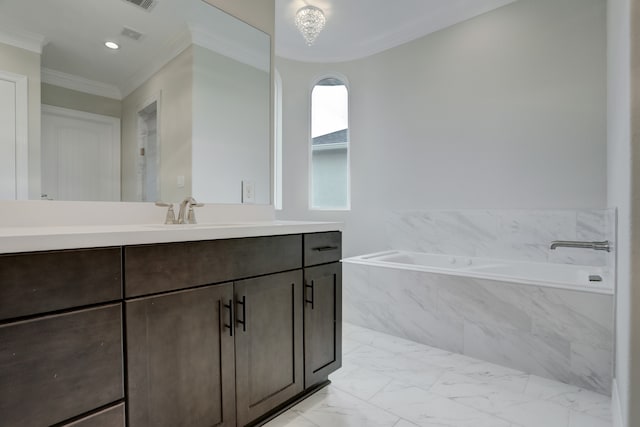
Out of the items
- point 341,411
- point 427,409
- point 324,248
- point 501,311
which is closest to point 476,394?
point 427,409

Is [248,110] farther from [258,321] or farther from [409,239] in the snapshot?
→ [409,239]

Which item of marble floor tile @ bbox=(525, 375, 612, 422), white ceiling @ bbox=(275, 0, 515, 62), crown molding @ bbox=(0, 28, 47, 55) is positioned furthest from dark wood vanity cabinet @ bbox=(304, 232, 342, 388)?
white ceiling @ bbox=(275, 0, 515, 62)

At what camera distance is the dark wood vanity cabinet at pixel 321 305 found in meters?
1.61

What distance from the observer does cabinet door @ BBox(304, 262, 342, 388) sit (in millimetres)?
1608

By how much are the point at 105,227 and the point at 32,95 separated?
587 millimetres

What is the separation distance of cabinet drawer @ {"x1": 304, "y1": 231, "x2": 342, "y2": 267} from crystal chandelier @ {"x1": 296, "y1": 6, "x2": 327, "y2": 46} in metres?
1.96

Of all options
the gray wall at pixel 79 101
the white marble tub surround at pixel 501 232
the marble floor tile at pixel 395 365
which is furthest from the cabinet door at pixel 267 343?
the white marble tub surround at pixel 501 232

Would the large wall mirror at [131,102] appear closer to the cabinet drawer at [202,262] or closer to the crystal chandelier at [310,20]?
the cabinet drawer at [202,262]

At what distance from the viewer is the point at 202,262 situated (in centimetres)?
118

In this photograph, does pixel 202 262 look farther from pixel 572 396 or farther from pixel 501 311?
pixel 572 396

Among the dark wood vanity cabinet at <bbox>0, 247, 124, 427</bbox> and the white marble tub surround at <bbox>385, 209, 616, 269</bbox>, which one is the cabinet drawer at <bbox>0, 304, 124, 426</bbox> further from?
the white marble tub surround at <bbox>385, 209, 616, 269</bbox>

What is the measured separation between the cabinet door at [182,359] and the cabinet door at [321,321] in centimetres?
45

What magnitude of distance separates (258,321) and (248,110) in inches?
50.9

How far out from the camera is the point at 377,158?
140 inches
